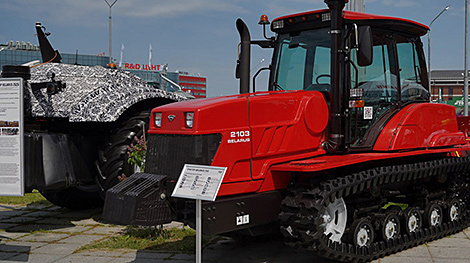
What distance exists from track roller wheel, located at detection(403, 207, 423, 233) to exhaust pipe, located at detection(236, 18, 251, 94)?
2596mm

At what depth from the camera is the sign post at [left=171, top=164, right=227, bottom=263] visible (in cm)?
501

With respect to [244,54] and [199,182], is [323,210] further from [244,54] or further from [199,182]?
[244,54]

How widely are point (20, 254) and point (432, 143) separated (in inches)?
212

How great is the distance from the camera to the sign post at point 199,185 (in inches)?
197

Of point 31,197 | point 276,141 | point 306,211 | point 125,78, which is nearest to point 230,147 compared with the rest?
point 276,141

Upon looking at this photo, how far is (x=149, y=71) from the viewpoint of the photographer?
81500 mm

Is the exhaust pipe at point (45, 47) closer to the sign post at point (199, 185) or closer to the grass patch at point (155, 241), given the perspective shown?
the grass patch at point (155, 241)

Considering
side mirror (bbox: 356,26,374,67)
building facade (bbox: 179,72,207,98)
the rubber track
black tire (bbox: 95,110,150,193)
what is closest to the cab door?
side mirror (bbox: 356,26,374,67)

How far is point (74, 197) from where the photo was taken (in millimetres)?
9609

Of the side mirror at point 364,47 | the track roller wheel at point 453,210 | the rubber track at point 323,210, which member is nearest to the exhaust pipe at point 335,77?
the side mirror at point 364,47

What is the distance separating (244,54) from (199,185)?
2193 millimetres

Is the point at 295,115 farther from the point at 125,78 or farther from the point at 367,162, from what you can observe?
the point at 125,78

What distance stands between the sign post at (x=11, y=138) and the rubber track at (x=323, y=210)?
10.7 ft

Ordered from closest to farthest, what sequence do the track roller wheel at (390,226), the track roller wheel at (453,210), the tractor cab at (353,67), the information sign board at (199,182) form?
1. the information sign board at (199,182)
2. the tractor cab at (353,67)
3. the track roller wheel at (390,226)
4. the track roller wheel at (453,210)
